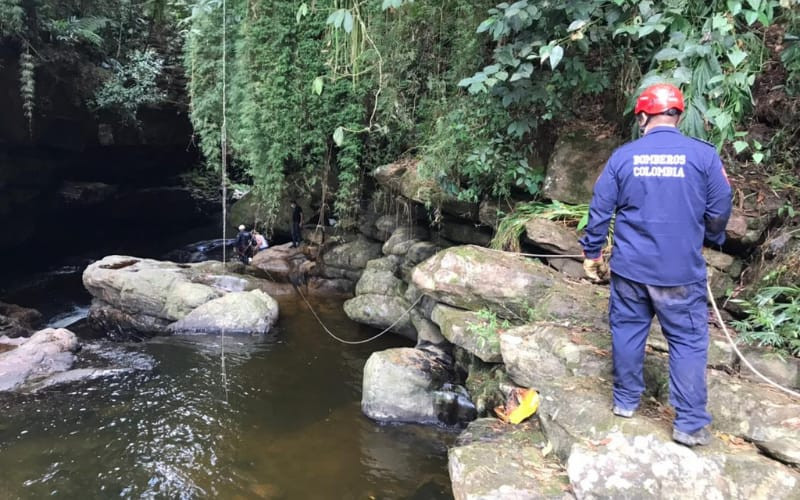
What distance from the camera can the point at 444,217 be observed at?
720 centimetres

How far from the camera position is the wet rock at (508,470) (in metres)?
2.84

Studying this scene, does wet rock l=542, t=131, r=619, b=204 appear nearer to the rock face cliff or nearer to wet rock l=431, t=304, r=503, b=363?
wet rock l=431, t=304, r=503, b=363

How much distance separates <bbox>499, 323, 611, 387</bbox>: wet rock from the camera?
3662 mm

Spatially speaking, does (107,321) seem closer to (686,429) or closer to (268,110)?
(268,110)

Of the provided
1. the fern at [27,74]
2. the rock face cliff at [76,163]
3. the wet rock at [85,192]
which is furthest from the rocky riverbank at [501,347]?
the wet rock at [85,192]

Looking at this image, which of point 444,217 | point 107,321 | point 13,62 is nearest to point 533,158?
point 444,217

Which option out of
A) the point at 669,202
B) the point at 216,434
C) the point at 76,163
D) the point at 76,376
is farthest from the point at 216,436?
the point at 76,163

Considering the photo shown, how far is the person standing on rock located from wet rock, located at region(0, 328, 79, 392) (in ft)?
23.8

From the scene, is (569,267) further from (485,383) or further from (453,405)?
(453,405)

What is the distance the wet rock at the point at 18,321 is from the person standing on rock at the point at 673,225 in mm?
9729

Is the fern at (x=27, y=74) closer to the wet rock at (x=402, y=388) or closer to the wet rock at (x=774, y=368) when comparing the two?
the wet rock at (x=402, y=388)

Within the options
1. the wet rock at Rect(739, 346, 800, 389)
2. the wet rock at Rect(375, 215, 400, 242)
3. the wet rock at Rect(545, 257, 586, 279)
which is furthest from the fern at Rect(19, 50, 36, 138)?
the wet rock at Rect(739, 346, 800, 389)

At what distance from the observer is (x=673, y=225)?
2648mm

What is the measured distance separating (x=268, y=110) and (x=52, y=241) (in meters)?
11.5
